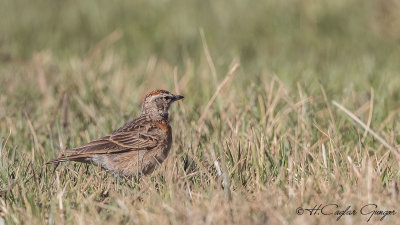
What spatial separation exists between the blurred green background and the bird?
161 inches

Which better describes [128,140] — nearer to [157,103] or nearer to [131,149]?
[131,149]

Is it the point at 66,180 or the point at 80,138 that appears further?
the point at 80,138

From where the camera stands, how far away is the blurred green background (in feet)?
37.2

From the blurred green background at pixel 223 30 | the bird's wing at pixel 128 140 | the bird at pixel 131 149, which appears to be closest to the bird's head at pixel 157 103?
the bird at pixel 131 149

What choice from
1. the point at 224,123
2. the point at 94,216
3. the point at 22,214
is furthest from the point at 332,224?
the point at 224,123

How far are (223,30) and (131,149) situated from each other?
21.0 ft

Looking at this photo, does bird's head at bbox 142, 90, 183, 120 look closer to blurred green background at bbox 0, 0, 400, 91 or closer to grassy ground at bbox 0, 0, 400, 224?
grassy ground at bbox 0, 0, 400, 224

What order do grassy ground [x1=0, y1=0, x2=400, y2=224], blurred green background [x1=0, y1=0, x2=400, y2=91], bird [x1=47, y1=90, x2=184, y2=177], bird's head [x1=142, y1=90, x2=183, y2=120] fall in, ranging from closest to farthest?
grassy ground [x1=0, y1=0, x2=400, y2=224] < bird [x1=47, y1=90, x2=184, y2=177] < bird's head [x1=142, y1=90, x2=183, y2=120] < blurred green background [x1=0, y1=0, x2=400, y2=91]

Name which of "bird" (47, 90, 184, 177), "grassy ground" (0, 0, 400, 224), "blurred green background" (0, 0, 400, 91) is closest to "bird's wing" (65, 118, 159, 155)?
"bird" (47, 90, 184, 177)

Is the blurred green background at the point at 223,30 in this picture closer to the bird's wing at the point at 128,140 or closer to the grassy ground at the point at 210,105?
the grassy ground at the point at 210,105

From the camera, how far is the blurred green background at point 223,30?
37.2ft

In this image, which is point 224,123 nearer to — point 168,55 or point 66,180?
point 66,180

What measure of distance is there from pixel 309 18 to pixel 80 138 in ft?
22.1

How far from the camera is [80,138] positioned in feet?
22.4
